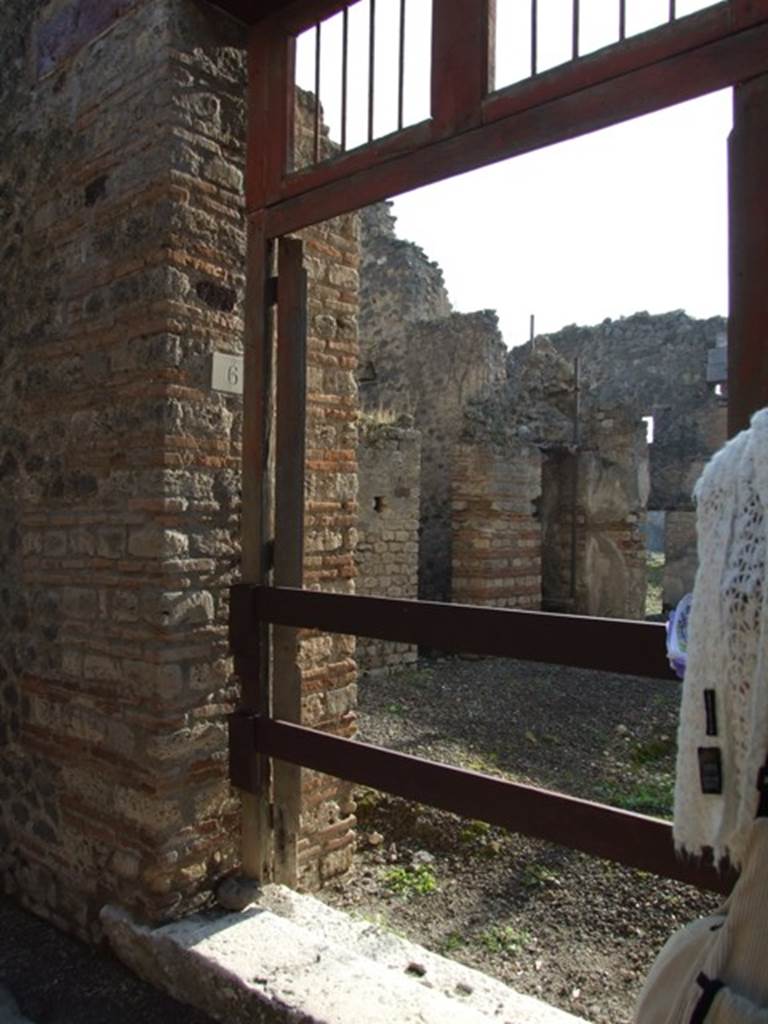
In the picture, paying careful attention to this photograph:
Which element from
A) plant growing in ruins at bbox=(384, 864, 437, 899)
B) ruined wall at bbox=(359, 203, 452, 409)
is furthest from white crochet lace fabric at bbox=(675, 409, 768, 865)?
ruined wall at bbox=(359, 203, 452, 409)

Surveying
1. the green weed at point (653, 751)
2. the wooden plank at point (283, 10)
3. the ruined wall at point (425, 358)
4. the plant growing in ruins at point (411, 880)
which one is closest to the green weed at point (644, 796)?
the green weed at point (653, 751)

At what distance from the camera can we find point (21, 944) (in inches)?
123

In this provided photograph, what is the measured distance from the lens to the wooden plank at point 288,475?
2980 millimetres

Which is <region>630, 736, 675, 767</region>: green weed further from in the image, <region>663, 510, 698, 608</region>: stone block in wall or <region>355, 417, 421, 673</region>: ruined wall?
<region>663, 510, 698, 608</region>: stone block in wall

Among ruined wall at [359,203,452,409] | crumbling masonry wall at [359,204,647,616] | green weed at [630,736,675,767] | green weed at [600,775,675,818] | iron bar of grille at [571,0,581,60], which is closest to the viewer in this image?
iron bar of grille at [571,0,581,60]

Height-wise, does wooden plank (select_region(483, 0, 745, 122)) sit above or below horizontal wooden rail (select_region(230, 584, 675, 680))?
above

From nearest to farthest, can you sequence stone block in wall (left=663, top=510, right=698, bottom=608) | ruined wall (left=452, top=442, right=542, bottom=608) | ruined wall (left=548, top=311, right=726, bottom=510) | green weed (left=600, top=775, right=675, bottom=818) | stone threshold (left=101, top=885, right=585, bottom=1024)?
1. stone threshold (left=101, top=885, right=585, bottom=1024)
2. green weed (left=600, top=775, right=675, bottom=818)
3. ruined wall (left=452, top=442, right=542, bottom=608)
4. stone block in wall (left=663, top=510, right=698, bottom=608)
5. ruined wall (left=548, top=311, right=726, bottom=510)

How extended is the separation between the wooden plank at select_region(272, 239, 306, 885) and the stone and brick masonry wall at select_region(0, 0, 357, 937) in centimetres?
20

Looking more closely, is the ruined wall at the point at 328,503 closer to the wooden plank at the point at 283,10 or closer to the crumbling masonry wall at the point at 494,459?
the wooden plank at the point at 283,10

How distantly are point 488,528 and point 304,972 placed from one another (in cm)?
757

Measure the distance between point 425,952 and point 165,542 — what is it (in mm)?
1569

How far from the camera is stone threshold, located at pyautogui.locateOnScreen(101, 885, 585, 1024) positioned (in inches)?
91.4

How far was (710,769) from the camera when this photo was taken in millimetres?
1159

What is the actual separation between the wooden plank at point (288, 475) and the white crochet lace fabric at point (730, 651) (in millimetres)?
1975
